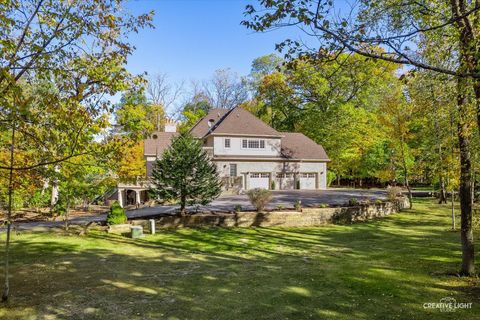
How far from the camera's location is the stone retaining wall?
19172mm

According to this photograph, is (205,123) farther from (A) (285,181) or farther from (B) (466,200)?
(B) (466,200)

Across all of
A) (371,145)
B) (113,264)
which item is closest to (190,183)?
(113,264)

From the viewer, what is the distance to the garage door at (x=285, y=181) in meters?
38.1

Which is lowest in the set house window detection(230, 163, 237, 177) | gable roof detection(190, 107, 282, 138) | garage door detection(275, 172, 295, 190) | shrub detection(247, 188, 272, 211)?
shrub detection(247, 188, 272, 211)

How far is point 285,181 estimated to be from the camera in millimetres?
38438

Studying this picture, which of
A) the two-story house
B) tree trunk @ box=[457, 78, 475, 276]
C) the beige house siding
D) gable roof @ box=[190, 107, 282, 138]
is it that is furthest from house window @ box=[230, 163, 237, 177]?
tree trunk @ box=[457, 78, 475, 276]

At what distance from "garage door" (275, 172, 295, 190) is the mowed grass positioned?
2067 centimetres

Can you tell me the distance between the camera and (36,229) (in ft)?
57.0

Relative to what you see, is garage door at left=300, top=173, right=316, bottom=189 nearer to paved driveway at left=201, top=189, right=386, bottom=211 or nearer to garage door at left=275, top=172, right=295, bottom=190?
garage door at left=275, top=172, right=295, bottom=190

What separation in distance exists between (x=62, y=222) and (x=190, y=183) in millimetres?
7459

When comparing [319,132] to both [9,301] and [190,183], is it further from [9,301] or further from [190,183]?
[9,301]

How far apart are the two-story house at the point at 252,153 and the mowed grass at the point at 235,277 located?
1898 cm

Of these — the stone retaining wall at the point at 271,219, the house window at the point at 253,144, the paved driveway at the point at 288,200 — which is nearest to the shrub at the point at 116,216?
the stone retaining wall at the point at 271,219

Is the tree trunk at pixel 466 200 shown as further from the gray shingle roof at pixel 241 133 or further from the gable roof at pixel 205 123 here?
the gable roof at pixel 205 123
